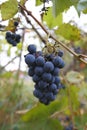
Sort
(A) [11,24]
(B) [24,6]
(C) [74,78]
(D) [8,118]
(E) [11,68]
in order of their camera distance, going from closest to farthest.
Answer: (B) [24,6], (A) [11,24], (C) [74,78], (D) [8,118], (E) [11,68]

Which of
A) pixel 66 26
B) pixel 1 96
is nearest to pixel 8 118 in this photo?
pixel 1 96

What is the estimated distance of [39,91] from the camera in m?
1.05

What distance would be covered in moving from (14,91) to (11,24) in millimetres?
781

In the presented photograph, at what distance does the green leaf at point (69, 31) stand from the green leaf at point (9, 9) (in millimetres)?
302

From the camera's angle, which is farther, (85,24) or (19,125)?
(85,24)

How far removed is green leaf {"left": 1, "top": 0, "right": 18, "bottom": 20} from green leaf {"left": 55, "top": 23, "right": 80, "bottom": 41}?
302 millimetres

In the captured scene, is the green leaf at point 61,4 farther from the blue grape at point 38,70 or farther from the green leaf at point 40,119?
the green leaf at point 40,119

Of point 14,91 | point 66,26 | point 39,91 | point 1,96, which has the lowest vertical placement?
point 1,96

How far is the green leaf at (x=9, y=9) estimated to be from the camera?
937mm

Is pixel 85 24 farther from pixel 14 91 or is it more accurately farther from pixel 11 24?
pixel 11 24

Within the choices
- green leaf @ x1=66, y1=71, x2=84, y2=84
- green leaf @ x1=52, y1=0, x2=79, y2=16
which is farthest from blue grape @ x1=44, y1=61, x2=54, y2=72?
green leaf @ x1=66, y1=71, x2=84, y2=84

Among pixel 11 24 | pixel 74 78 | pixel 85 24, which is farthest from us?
pixel 85 24

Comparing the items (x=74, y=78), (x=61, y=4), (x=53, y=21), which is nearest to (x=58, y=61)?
(x=61, y=4)

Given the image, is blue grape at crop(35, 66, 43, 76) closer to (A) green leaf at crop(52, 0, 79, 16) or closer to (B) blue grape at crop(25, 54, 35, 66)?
(B) blue grape at crop(25, 54, 35, 66)
